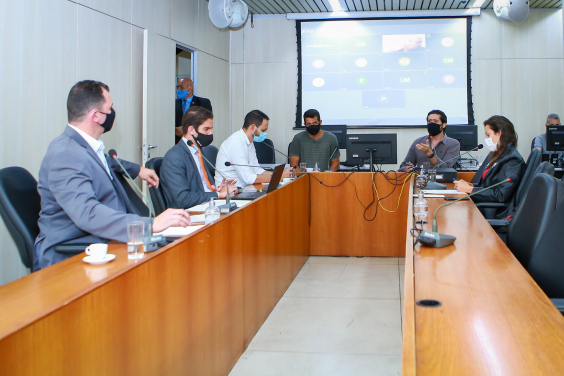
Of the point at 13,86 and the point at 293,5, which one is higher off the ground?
the point at 293,5

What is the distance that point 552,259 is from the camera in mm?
1616

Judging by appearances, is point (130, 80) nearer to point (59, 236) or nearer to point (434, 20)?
point (59, 236)

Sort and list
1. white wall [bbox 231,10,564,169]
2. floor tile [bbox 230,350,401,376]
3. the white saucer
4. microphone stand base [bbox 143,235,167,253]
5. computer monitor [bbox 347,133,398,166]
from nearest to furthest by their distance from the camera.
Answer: the white saucer → microphone stand base [bbox 143,235,167,253] → floor tile [bbox 230,350,401,376] → computer monitor [bbox 347,133,398,166] → white wall [bbox 231,10,564,169]

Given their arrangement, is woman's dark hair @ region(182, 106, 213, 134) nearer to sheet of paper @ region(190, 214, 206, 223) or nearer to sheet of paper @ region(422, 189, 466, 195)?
sheet of paper @ region(190, 214, 206, 223)

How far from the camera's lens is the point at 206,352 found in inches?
73.0

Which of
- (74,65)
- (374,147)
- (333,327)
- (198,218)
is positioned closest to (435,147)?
(374,147)

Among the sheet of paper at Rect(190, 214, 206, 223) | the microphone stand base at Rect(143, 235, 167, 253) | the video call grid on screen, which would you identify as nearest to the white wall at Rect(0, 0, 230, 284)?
the sheet of paper at Rect(190, 214, 206, 223)

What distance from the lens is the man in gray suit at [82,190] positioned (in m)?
1.81

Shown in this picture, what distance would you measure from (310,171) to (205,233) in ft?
9.39

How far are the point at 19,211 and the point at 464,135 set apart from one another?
450 centimetres

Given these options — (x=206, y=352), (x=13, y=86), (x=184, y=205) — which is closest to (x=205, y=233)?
(x=206, y=352)

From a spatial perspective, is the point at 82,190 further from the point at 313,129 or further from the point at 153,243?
the point at 313,129

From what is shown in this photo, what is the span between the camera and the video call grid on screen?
6688 mm

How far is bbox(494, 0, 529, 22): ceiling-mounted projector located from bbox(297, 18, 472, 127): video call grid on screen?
1.94 feet
